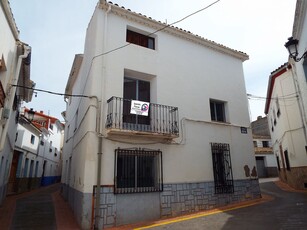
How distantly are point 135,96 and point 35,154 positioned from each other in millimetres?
15739

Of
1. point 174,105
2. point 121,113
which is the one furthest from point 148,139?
point 174,105

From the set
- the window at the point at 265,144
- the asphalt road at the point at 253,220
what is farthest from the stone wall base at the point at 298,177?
the window at the point at 265,144

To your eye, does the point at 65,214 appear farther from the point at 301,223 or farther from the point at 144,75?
the point at 301,223

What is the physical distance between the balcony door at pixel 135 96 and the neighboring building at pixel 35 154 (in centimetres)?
650

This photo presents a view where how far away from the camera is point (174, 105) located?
28.3 ft

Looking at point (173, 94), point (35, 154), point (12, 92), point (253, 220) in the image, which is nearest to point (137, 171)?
point (173, 94)

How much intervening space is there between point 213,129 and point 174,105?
79.2 inches

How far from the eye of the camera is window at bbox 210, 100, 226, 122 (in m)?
9.91

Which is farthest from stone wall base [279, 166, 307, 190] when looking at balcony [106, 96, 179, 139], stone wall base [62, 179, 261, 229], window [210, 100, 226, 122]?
balcony [106, 96, 179, 139]

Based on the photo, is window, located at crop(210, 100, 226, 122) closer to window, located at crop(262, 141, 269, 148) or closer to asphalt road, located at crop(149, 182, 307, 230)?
asphalt road, located at crop(149, 182, 307, 230)

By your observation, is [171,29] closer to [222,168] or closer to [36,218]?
[222,168]

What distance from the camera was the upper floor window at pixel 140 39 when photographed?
8953 millimetres

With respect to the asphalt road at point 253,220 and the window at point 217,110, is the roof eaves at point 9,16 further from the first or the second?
the window at point 217,110

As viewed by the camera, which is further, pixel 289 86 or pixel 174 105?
pixel 289 86
